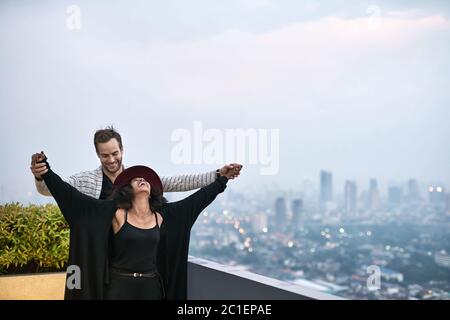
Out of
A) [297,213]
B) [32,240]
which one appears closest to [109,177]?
[32,240]

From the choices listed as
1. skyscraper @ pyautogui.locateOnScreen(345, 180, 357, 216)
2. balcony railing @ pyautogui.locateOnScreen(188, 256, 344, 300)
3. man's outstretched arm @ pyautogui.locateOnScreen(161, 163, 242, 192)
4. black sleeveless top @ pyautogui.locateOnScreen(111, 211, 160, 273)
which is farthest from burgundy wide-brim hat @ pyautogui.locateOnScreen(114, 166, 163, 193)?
skyscraper @ pyautogui.locateOnScreen(345, 180, 357, 216)

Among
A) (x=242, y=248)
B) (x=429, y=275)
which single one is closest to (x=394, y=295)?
(x=429, y=275)

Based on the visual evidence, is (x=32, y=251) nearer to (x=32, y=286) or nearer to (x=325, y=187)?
(x=32, y=286)

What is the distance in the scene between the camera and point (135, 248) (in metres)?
2.65

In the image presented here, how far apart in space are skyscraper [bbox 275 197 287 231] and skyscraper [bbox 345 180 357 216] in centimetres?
78

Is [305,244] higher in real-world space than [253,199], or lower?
lower

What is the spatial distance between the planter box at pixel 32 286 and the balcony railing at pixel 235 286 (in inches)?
30.1

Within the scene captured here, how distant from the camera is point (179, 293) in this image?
2904mm

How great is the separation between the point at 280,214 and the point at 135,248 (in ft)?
21.9

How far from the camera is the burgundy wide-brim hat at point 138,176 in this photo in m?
2.76

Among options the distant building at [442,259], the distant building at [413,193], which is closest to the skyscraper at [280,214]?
the distant building at [413,193]

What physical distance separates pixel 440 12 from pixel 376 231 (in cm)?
332

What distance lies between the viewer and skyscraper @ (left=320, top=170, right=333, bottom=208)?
8.53 m
